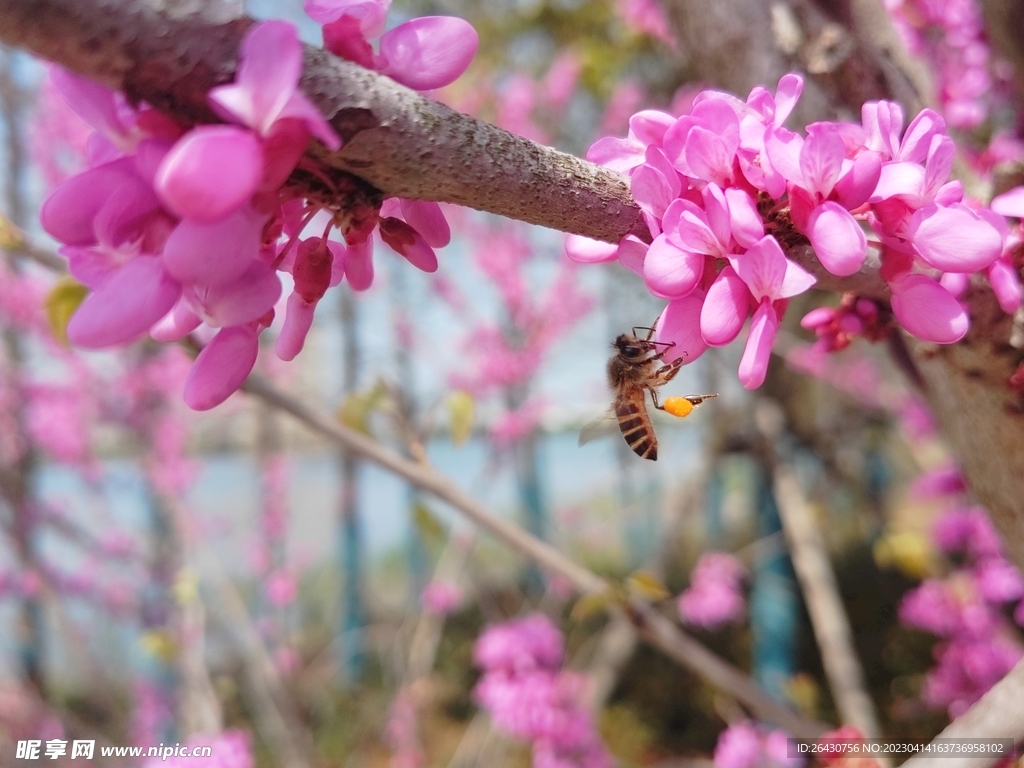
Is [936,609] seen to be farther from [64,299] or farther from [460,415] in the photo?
[64,299]

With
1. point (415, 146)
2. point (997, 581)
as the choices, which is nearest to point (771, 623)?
point (997, 581)

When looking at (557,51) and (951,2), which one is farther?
(557,51)

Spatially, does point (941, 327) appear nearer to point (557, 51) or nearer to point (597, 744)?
point (597, 744)

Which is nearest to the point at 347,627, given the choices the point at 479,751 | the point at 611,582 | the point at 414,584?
the point at 414,584

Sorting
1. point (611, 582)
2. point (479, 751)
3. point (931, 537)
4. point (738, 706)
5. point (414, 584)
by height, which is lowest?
point (414, 584)

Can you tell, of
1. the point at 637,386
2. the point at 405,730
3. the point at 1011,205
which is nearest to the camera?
the point at 1011,205

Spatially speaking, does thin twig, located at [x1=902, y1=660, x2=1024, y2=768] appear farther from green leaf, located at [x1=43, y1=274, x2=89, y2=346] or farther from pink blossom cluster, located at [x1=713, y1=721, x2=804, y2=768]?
pink blossom cluster, located at [x1=713, y1=721, x2=804, y2=768]

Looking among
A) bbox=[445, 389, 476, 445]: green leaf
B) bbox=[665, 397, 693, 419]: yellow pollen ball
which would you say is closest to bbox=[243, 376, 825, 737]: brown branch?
bbox=[445, 389, 476, 445]: green leaf
